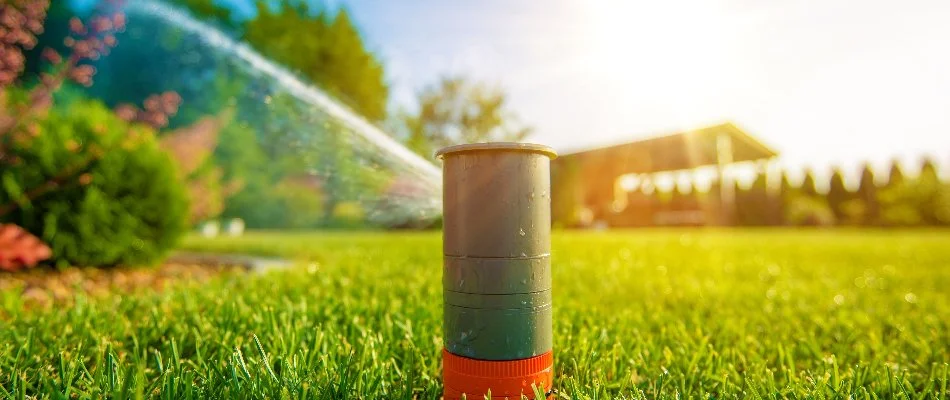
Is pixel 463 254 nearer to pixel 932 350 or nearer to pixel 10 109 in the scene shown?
pixel 932 350

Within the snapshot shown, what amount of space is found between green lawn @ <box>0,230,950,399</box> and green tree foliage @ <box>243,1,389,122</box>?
14.9 meters

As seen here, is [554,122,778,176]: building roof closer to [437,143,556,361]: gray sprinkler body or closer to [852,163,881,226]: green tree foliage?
[852,163,881,226]: green tree foliage

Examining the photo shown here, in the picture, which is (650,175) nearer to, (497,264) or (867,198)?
(867,198)

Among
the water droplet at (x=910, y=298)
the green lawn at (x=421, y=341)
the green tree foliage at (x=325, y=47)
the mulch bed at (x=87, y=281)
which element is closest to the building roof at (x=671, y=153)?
the green tree foliage at (x=325, y=47)

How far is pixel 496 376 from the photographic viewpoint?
133 cm

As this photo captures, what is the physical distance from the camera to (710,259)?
5.99 meters

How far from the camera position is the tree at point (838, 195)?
2481cm

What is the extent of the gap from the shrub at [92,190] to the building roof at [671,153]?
13988 millimetres

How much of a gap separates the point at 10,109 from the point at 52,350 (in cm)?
258

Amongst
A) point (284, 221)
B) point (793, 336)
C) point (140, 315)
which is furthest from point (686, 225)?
point (140, 315)

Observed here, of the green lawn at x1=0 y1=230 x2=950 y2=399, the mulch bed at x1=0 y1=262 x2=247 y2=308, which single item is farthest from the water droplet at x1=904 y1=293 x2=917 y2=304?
the mulch bed at x1=0 y1=262 x2=247 y2=308

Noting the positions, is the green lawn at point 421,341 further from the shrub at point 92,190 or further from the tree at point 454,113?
the tree at point 454,113

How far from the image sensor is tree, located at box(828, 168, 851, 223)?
24812 millimetres

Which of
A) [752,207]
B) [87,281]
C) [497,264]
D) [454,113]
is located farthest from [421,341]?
[752,207]
